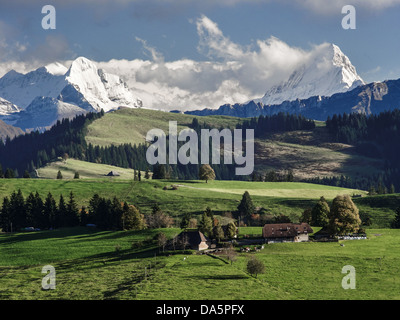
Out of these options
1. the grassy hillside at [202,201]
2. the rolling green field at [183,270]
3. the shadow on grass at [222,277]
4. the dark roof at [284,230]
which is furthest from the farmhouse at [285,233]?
the grassy hillside at [202,201]

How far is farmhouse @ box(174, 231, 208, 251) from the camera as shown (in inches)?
4498

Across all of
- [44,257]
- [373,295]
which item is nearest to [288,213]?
[44,257]

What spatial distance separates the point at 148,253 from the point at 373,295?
50311 mm

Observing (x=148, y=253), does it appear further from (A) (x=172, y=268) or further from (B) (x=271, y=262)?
(B) (x=271, y=262)

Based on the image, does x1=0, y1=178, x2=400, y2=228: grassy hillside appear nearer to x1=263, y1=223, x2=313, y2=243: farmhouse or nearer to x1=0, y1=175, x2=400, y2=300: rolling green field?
x1=0, y1=175, x2=400, y2=300: rolling green field

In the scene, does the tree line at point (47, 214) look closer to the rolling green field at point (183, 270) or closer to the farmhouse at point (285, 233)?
the rolling green field at point (183, 270)

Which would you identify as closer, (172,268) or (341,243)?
(172,268)

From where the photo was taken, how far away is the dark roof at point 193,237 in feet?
378

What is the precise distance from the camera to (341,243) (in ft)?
383

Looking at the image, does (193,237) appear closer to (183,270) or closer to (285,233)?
(285,233)

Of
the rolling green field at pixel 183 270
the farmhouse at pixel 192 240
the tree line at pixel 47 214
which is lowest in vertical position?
the rolling green field at pixel 183 270

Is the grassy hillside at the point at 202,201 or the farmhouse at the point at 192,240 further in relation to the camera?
the grassy hillside at the point at 202,201

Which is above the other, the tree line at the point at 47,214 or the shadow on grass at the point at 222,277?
the tree line at the point at 47,214
